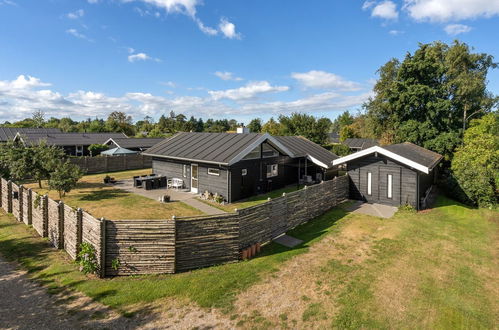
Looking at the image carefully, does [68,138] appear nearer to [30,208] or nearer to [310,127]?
[30,208]

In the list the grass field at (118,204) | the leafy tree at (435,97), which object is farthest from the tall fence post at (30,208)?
the leafy tree at (435,97)

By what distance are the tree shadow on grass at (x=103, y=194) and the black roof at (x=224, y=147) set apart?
4341mm

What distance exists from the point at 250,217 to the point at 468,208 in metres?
16.4

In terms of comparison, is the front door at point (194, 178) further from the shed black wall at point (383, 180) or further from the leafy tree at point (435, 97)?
the leafy tree at point (435, 97)

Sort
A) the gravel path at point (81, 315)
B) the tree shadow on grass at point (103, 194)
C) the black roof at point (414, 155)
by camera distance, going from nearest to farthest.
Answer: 1. the gravel path at point (81, 315)
2. the black roof at point (414, 155)
3. the tree shadow on grass at point (103, 194)

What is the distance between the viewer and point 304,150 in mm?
24500

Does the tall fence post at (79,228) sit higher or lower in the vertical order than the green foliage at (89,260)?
higher

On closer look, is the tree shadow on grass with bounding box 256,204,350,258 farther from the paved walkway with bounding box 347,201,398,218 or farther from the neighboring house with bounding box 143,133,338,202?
the neighboring house with bounding box 143,133,338,202

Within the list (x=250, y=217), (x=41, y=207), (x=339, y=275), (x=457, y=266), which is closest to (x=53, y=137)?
(x=41, y=207)

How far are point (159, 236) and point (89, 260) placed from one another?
2.34m

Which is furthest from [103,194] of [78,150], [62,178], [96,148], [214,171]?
[78,150]

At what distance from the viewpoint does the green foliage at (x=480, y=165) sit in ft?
57.7

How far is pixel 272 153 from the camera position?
21.2 m

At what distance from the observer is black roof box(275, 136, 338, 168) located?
23.3 metres
